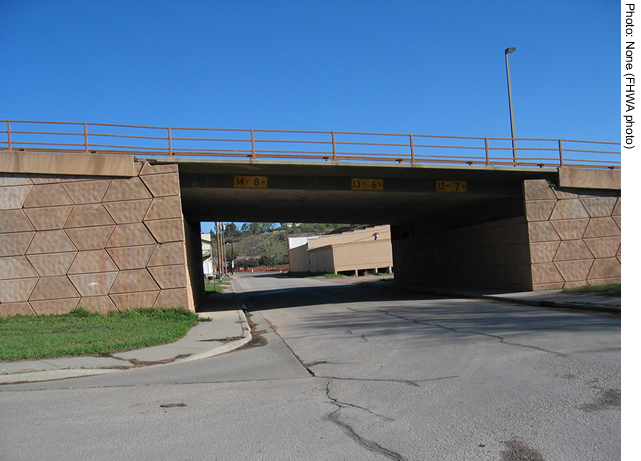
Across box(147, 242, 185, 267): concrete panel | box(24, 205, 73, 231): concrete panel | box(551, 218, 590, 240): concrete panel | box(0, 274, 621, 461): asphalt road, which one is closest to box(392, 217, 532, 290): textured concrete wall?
box(551, 218, 590, 240): concrete panel

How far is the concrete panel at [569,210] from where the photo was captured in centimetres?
2027

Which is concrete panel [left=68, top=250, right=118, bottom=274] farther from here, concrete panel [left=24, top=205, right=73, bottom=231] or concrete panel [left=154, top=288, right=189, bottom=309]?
concrete panel [left=154, top=288, right=189, bottom=309]

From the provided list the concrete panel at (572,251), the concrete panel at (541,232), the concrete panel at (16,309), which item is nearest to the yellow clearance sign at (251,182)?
the concrete panel at (16,309)

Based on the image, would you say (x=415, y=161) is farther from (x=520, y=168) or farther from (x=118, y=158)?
(x=118, y=158)

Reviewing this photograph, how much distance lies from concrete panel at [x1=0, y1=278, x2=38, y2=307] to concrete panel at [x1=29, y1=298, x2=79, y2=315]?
348 mm

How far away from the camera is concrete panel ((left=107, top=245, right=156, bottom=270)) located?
15883mm

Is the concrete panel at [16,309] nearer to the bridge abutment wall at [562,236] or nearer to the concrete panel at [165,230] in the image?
the concrete panel at [165,230]

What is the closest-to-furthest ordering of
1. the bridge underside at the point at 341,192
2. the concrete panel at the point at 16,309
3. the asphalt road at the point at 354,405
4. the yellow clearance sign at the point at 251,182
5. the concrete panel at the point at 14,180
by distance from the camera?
the asphalt road at the point at 354,405 < the concrete panel at the point at 16,309 < the concrete panel at the point at 14,180 < the bridge underside at the point at 341,192 < the yellow clearance sign at the point at 251,182

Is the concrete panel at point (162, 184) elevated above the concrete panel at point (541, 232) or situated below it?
above

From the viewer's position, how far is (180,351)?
32.9 feet

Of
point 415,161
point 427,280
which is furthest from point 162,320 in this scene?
point 427,280

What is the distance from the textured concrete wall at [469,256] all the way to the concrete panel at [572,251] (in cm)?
149

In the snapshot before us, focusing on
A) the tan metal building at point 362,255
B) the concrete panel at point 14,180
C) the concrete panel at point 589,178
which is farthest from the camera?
the tan metal building at point 362,255

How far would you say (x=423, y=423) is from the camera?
4898 millimetres
